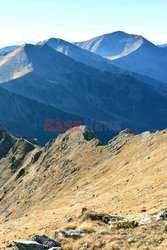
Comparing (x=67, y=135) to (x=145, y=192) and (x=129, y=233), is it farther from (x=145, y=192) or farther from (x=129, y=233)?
(x=129, y=233)

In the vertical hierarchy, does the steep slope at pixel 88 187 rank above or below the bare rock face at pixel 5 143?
above

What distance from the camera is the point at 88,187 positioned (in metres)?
81.9

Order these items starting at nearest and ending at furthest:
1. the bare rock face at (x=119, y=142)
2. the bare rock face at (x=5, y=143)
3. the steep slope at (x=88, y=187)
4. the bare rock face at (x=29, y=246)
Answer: the bare rock face at (x=29, y=246) < the steep slope at (x=88, y=187) < the bare rock face at (x=119, y=142) < the bare rock face at (x=5, y=143)

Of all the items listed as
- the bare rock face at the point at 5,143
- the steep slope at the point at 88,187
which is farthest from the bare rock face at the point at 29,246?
the bare rock face at the point at 5,143

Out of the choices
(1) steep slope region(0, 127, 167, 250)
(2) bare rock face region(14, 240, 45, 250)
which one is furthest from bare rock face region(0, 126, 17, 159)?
(2) bare rock face region(14, 240, 45, 250)

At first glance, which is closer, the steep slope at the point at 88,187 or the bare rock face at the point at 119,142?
the steep slope at the point at 88,187

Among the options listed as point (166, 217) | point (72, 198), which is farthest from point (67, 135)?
point (166, 217)

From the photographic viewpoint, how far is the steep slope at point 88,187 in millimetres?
40156

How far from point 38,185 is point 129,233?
83.3 m

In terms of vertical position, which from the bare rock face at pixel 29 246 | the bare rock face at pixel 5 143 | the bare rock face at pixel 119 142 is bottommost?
the bare rock face at pixel 5 143

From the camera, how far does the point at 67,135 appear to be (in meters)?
132

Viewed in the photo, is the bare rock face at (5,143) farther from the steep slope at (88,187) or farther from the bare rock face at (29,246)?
the bare rock face at (29,246)

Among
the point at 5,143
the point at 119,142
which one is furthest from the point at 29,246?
the point at 5,143

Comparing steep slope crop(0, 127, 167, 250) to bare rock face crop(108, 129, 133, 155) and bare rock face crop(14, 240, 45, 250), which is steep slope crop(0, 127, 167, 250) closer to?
bare rock face crop(108, 129, 133, 155)
